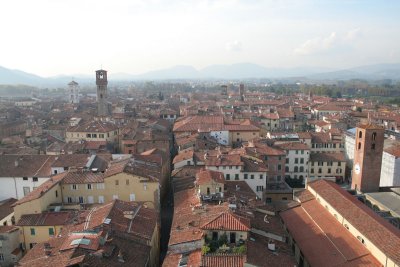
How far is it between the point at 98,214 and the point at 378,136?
32774 mm

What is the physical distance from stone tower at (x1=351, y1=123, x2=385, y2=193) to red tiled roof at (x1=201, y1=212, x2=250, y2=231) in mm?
22827

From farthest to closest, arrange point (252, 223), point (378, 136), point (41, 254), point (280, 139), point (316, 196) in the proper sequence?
point (280, 139) < point (378, 136) < point (316, 196) < point (252, 223) < point (41, 254)

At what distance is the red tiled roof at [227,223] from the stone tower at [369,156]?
22.8 m

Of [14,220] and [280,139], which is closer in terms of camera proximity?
[14,220]

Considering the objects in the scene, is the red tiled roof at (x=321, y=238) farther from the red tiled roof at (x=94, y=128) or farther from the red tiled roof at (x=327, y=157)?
the red tiled roof at (x=94, y=128)

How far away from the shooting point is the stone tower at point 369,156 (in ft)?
140

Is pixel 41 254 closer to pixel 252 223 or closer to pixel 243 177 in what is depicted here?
pixel 252 223

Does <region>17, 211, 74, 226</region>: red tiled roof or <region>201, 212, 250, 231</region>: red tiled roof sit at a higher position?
<region>201, 212, 250, 231</region>: red tiled roof

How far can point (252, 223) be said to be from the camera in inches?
1184

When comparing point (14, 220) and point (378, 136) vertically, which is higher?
point (378, 136)

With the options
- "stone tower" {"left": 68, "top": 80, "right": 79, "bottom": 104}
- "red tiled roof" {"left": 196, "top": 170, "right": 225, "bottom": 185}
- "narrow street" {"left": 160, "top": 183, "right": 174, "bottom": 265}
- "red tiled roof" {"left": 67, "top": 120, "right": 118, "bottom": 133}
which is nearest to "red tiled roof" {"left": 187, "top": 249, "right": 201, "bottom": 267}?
"narrow street" {"left": 160, "top": 183, "right": 174, "bottom": 265}

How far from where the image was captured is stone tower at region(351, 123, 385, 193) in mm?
42594

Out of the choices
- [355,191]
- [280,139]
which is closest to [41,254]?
[355,191]

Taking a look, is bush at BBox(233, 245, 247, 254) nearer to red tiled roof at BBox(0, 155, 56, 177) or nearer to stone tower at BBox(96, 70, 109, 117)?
red tiled roof at BBox(0, 155, 56, 177)
